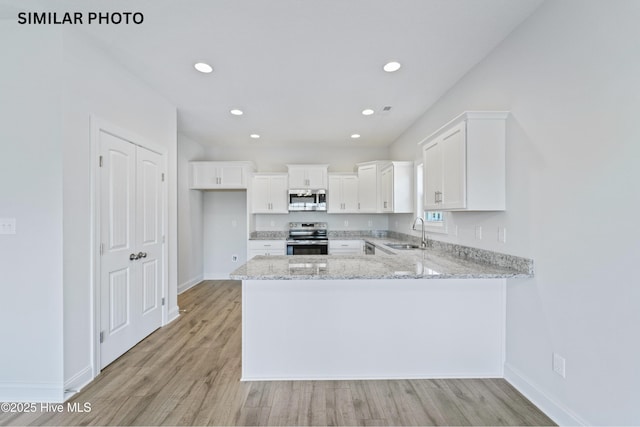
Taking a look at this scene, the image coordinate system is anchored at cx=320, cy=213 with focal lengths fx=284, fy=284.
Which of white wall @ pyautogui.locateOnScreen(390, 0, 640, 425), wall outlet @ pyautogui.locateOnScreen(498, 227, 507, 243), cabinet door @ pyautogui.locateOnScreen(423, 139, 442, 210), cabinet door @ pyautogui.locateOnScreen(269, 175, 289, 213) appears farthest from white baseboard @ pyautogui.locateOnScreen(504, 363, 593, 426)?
cabinet door @ pyautogui.locateOnScreen(269, 175, 289, 213)

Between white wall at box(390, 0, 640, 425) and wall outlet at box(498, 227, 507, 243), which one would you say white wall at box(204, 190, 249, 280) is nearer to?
wall outlet at box(498, 227, 507, 243)

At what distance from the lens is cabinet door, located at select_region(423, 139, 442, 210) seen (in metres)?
2.78

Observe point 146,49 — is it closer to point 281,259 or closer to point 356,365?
point 281,259

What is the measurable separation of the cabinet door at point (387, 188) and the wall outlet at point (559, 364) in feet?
9.84

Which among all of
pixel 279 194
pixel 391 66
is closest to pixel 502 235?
pixel 391 66

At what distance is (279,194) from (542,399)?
452cm

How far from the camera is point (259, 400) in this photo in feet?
6.65

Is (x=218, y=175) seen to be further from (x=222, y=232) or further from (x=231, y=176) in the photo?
(x=222, y=232)

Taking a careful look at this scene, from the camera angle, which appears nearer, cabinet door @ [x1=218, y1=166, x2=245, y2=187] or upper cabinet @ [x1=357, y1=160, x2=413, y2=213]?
upper cabinet @ [x1=357, y1=160, x2=413, y2=213]

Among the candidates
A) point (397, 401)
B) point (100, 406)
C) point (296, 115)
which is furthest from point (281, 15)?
point (100, 406)

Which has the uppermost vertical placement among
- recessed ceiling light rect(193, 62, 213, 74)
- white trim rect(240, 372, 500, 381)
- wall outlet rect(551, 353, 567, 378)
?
recessed ceiling light rect(193, 62, 213, 74)

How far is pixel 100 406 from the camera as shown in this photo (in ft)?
6.49

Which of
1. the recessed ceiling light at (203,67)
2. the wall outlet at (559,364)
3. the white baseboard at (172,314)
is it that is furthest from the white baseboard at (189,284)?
the wall outlet at (559,364)

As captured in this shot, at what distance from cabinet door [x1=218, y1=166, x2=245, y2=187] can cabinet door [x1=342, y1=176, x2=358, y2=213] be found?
6.31ft
